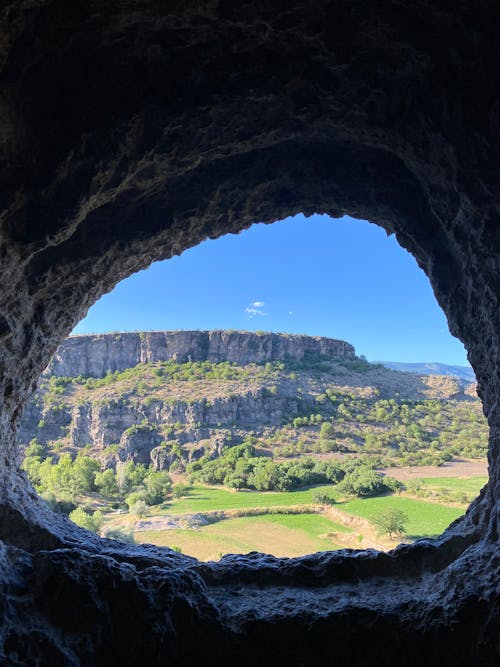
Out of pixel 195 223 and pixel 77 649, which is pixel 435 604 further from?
pixel 195 223

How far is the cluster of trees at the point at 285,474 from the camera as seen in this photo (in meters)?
44.8

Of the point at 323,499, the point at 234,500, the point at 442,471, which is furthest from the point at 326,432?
the point at 323,499

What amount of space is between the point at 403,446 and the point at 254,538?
4208cm

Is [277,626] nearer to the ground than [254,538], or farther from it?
farther from it

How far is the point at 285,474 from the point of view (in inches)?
1929

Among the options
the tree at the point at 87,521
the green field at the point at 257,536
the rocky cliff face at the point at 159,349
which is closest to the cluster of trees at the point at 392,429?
the rocky cliff face at the point at 159,349

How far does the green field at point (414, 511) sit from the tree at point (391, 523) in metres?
0.58

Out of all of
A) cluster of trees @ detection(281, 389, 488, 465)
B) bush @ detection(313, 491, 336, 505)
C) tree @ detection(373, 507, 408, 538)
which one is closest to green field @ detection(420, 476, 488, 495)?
cluster of trees @ detection(281, 389, 488, 465)

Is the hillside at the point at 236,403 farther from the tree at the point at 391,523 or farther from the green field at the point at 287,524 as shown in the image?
the tree at the point at 391,523

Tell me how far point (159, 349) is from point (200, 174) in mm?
91849

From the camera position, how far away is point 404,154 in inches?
193

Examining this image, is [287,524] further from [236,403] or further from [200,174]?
[236,403]

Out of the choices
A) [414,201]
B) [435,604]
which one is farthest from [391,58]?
[435,604]

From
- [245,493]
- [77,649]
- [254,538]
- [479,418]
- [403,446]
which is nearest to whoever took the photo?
[77,649]
